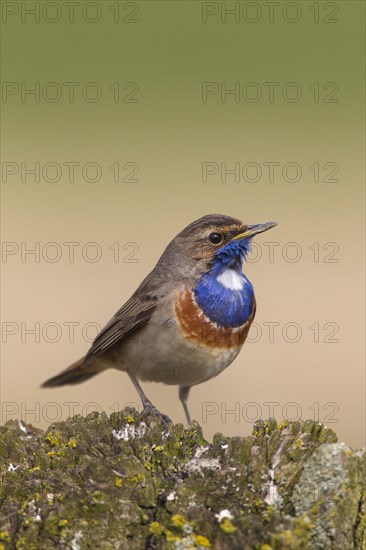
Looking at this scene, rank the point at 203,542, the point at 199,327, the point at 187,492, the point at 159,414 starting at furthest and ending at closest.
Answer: the point at 199,327, the point at 159,414, the point at 187,492, the point at 203,542

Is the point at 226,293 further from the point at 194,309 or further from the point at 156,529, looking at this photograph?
the point at 156,529

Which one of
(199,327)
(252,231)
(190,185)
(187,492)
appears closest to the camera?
(187,492)

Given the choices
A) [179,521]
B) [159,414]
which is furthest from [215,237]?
[179,521]

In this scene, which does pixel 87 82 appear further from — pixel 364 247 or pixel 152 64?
pixel 364 247

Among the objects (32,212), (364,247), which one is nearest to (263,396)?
(364,247)

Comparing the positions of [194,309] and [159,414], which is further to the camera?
[194,309]

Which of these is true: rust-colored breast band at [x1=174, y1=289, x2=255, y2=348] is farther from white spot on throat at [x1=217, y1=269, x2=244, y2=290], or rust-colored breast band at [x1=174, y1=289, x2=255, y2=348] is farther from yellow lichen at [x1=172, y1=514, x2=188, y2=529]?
yellow lichen at [x1=172, y1=514, x2=188, y2=529]

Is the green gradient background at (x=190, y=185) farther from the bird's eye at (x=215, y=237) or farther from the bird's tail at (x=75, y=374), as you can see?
the bird's eye at (x=215, y=237)
